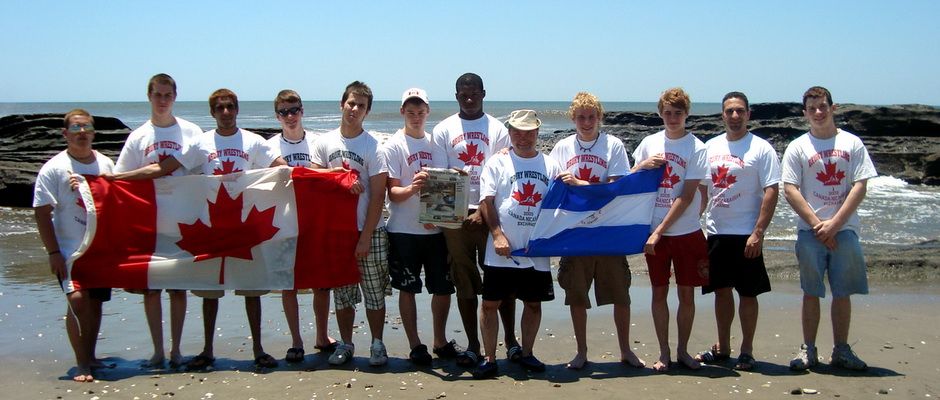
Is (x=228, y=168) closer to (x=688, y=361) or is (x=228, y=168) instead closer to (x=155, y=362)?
(x=155, y=362)

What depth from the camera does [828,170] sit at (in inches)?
241

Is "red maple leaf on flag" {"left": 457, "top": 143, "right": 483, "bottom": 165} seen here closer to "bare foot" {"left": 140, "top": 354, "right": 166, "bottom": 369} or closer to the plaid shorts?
the plaid shorts

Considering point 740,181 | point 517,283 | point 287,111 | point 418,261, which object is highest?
point 287,111

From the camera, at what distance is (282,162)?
6.48m

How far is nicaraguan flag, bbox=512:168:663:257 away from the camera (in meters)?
5.97

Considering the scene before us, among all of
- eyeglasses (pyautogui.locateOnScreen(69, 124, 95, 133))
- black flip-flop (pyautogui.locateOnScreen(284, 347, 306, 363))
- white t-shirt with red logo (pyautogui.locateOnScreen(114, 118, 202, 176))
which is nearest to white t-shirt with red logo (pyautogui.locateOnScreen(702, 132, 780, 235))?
black flip-flop (pyautogui.locateOnScreen(284, 347, 306, 363))

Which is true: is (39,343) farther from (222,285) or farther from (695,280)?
(695,280)

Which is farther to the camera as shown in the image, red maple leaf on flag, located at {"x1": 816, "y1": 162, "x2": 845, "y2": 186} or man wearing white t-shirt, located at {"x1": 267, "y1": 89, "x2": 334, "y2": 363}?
man wearing white t-shirt, located at {"x1": 267, "y1": 89, "x2": 334, "y2": 363}

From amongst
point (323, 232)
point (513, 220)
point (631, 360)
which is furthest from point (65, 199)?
point (631, 360)

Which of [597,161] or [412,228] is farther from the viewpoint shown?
[412,228]

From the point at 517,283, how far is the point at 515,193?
26.1 inches

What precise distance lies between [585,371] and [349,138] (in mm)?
2496

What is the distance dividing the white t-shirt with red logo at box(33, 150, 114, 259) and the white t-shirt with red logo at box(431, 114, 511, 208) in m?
2.60

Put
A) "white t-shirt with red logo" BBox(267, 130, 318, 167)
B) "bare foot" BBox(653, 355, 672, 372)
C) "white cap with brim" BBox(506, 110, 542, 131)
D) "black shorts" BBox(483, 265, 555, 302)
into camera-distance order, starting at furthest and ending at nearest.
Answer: "white t-shirt with red logo" BBox(267, 130, 318, 167) → "bare foot" BBox(653, 355, 672, 372) → "black shorts" BBox(483, 265, 555, 302) → "white cap with brim" BBox(506, 110, 542, 131)
